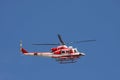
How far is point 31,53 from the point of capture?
90.7 meters

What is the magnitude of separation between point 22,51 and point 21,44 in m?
2.64

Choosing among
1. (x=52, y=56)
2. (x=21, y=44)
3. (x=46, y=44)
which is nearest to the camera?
(x=46, y=44)

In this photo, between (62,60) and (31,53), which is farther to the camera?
(31,53)

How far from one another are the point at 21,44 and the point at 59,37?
37.1 ft

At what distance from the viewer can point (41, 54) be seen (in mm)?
89688

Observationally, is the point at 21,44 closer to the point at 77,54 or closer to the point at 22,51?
the point at 22,51

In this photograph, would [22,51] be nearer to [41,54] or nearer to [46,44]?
[41,54]

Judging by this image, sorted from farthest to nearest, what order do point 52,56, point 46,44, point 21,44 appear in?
point 21,44
point 52,56
point 46,44

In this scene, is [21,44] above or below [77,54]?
above

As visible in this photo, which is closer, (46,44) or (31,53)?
(46,44)

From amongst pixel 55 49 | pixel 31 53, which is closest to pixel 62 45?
pixel 55 49

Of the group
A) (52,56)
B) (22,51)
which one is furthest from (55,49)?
(22,51)

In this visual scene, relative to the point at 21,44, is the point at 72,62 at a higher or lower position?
lower

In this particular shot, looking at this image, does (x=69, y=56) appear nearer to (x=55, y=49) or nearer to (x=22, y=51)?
(x=55, y=49)
